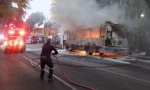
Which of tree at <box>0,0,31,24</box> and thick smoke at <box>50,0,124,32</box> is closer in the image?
thick smoke at <box>50,0,124,32</box>

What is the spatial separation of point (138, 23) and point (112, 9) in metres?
2.89

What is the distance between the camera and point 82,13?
27.6 m

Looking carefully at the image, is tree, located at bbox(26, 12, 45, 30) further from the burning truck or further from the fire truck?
the burning truck

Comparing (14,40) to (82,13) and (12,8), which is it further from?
(82,13)

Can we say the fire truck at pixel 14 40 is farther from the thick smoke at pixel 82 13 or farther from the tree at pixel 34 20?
the tree at pixel 34 20

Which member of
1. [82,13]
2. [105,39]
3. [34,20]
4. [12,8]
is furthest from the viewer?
[34,20]

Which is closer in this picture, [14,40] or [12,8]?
[14,40]

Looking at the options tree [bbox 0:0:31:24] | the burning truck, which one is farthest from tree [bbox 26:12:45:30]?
the burning truck

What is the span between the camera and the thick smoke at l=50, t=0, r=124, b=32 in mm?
25797

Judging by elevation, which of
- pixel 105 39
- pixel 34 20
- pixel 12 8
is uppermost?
pixel 34 20

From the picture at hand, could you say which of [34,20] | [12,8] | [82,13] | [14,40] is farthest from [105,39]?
[34,20]

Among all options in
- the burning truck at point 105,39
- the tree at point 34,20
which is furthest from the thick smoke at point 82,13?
the tree at point 34,20

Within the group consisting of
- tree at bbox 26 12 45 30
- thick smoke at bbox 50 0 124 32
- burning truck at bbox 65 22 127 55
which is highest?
tree at bbox 26 12 45 30

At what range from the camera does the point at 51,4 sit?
29969 millimetres
